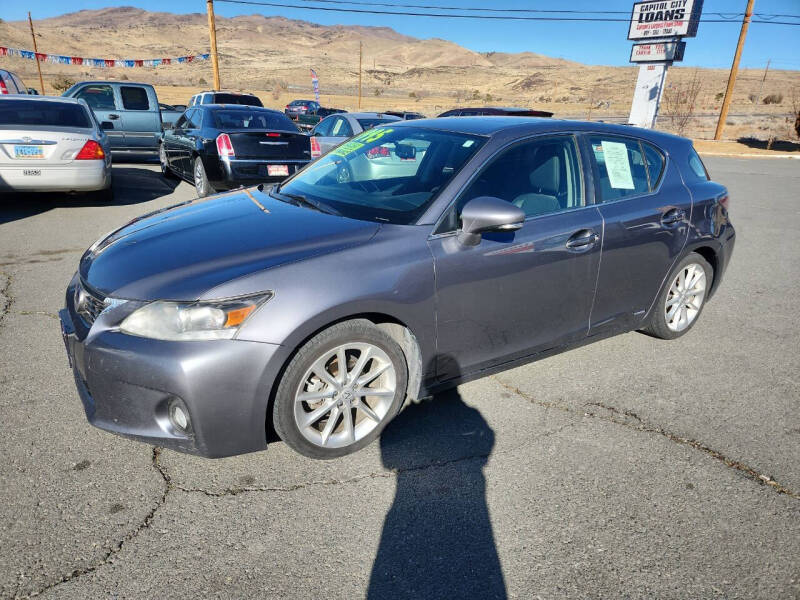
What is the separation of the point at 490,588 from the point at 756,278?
18.6ft

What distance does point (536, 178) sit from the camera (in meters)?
3.36

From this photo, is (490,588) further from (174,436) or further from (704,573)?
(174,436)

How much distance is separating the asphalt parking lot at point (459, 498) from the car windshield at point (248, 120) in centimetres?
577

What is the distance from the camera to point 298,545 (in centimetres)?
225

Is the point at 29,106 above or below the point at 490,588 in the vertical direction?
above

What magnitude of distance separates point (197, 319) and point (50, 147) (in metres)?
6.80

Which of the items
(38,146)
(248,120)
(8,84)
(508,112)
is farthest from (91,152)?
(8,84)

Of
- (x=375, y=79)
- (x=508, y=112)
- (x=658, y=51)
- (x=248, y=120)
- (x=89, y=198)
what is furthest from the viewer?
(x=375, y=79)

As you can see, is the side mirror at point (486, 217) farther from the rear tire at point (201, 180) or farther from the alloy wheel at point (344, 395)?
the rear tire at point (201, 180)

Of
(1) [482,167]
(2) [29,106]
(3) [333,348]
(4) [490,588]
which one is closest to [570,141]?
(1) [482,167]

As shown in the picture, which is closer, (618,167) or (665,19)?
(618,167)

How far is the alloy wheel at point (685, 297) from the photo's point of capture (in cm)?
420

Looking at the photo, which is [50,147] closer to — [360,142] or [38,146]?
[38,146]

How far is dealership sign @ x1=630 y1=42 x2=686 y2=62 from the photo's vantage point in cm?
2328
